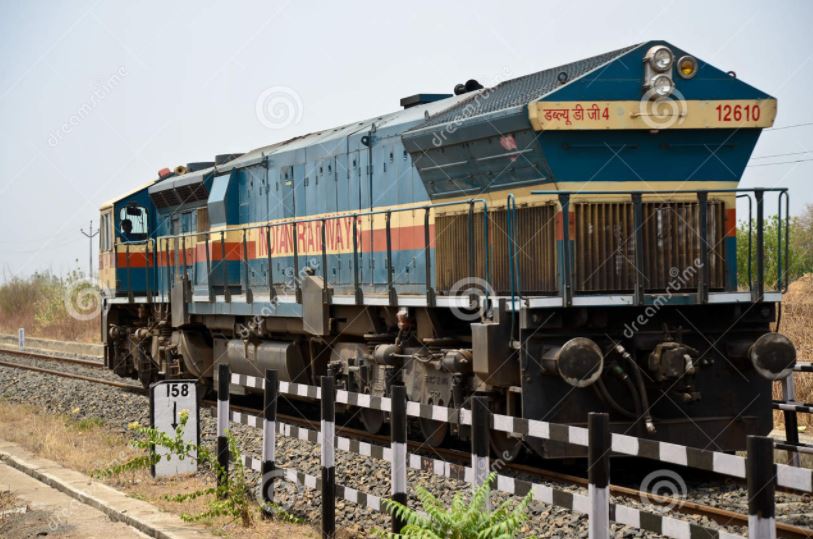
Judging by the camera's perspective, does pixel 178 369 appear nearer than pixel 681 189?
No

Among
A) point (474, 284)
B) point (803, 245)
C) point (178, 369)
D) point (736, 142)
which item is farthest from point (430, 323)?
point (803, 245)

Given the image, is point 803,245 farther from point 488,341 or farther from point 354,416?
point 488,341

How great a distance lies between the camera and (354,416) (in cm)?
1361

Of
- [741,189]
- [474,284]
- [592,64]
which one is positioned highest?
[592,64]

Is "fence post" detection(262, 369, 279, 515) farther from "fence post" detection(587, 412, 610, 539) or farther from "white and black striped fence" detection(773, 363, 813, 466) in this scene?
"white and black striped fence" detection(773, 363, 813, 466)

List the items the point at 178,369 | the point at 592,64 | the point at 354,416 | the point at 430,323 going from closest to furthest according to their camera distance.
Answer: the point at 592,64, the point at 430,323, the point at 354,416, the point at 178,369

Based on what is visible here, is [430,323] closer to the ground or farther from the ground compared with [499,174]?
closer to the ground

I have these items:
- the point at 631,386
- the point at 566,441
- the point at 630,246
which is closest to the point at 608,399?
the point at 631,386

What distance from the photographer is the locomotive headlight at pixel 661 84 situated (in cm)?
958

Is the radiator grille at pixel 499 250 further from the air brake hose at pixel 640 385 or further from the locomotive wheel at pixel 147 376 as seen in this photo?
the locomotive wheel at pixel 147 376

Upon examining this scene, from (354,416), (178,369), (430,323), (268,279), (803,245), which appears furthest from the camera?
(803,245)

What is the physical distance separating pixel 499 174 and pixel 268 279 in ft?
19.5

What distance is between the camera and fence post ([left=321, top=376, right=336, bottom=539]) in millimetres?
7305

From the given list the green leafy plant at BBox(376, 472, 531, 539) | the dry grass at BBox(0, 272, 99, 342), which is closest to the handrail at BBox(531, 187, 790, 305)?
the green leafy plant at BBox(376, 472, 531, 539)
